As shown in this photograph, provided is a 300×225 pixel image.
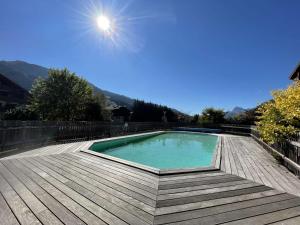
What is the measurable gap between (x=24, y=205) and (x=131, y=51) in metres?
11.1

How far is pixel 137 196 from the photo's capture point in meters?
2.71

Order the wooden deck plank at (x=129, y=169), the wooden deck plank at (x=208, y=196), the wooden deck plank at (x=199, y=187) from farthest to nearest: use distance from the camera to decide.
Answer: the wooden deck plank at (x=129, y=169) → the wooden deck plank at (x=199, y=187) → the wooden deck plank at (x=208, y=196)

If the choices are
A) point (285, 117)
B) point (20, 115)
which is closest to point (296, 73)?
point (285, 117)

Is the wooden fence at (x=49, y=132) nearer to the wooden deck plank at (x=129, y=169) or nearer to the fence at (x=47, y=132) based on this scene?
the fence at (x=47, y=132)

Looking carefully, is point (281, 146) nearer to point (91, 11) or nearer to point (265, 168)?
point (265, 168)

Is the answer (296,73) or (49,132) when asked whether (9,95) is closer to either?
(49,132)

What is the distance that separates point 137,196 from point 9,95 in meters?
24.9

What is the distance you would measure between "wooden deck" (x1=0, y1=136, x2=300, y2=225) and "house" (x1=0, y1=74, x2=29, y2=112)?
20.8 meters

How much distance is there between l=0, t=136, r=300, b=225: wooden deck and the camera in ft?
6.98

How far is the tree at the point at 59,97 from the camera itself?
14.3m

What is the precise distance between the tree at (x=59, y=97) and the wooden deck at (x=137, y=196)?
11.0 metres

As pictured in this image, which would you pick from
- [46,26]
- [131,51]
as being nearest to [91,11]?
[46,26]

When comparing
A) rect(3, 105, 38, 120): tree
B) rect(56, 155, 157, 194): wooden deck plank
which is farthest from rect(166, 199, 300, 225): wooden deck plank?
rect(3, 105, 38, 120): tree

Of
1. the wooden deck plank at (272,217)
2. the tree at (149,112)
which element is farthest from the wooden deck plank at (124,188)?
the tree at (149,112)
